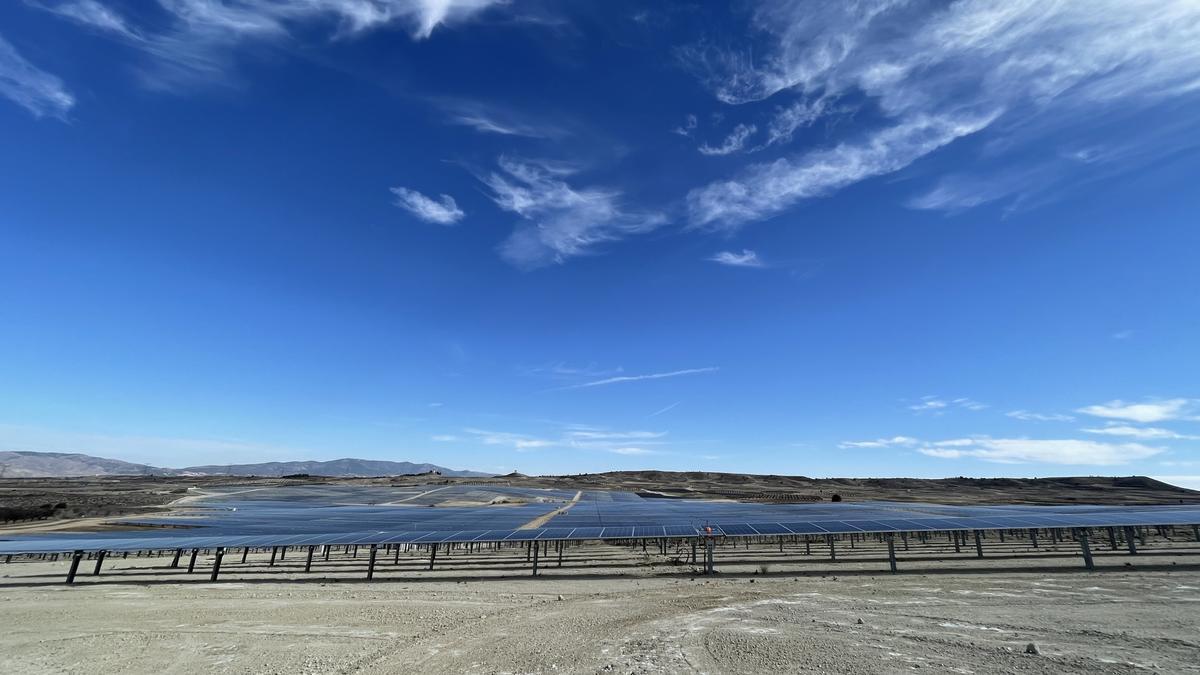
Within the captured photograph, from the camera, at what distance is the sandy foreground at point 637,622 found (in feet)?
46.6

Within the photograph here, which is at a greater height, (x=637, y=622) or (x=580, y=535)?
(x=580, y=535)

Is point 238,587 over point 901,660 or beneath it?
beneath

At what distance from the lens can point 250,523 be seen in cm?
5112

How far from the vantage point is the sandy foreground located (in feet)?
46.6

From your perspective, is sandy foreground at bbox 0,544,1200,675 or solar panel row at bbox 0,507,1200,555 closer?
sandy foreground at bbox 0,544,1200,675

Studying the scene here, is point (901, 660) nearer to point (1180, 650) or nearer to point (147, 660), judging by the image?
point (1180, 650)

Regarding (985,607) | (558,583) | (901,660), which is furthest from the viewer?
(558,583)

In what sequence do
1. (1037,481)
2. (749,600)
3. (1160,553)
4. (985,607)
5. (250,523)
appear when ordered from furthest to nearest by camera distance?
(1037,481) → (250,523) → (1160,553) → (749,600) → (985,607)

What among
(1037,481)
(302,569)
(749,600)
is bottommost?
(302,569)

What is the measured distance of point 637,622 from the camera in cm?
1838

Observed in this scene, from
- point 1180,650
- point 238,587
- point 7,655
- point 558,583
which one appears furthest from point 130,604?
point 1180,650

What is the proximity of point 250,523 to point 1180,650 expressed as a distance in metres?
62.4

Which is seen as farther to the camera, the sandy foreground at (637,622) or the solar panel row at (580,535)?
the solar panel row at (580,535)

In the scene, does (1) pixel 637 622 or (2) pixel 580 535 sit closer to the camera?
(1) pixel 637 622
